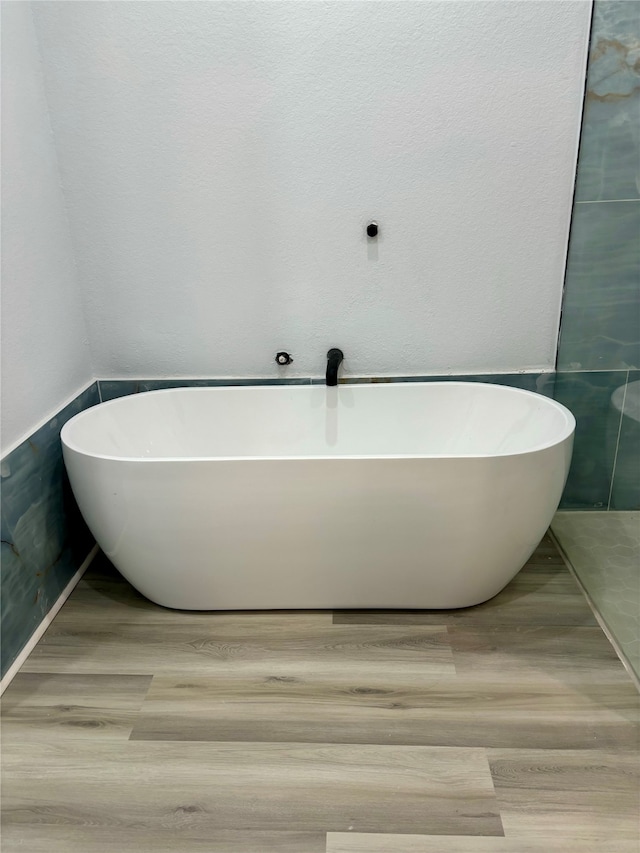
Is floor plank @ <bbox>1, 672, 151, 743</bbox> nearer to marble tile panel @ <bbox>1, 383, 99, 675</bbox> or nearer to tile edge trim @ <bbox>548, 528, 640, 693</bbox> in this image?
marble tile panel @ <bbox>1, 383, 99, 675</bbox>

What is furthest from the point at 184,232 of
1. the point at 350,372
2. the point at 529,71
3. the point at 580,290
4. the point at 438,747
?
the point at 438,747

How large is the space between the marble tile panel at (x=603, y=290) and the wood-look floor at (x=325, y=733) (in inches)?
30.8

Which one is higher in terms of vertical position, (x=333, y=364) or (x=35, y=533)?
(x=333, y=364)

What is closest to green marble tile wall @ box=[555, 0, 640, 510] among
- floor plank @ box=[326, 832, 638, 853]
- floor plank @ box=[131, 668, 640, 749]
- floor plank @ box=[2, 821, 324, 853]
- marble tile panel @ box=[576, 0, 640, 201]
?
marble tile panel @ box=[576, 0, 640, 201]

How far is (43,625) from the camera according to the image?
6.19 ft

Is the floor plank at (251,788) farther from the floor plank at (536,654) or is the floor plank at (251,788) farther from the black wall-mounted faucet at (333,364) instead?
the black wall-mounted faucet at (333,364)

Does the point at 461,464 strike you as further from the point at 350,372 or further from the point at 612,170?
the point at 612,170

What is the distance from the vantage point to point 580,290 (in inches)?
82.7

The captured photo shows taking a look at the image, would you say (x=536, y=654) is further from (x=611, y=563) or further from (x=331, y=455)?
(x=331, y=455)

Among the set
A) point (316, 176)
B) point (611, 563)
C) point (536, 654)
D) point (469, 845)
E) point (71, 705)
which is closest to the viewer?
point (469, 845)

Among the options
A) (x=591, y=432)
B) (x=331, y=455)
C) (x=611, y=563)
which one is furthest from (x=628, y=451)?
(x=331, y=455)

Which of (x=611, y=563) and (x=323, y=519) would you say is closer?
(x=323, y=519)

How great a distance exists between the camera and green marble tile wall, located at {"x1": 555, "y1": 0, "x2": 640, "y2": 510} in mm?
1831

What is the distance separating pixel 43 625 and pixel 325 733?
951mm
